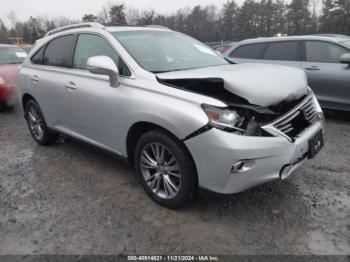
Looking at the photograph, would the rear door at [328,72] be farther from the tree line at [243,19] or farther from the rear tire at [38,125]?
the tree line at [243,19]

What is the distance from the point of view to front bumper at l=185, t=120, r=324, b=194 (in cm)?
225

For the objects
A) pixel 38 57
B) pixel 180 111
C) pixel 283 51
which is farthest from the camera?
pixel 283 51

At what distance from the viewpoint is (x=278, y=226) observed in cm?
257

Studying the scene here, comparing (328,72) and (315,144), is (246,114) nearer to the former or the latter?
(315,144)

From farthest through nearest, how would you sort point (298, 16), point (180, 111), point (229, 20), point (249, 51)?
point (229, 20) < point (298, 16) < point (249, 51) < point (180, 111)

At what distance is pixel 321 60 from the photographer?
548cm

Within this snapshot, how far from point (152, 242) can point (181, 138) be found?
89 cm

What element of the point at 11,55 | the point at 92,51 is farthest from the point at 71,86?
the point at 11,55

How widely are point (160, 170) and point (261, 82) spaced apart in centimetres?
122

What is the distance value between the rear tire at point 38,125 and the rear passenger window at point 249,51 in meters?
4.19

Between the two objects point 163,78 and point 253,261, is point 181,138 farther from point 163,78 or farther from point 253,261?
point 253,261

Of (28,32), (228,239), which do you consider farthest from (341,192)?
(28,32)

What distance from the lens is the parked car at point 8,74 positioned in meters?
6.76

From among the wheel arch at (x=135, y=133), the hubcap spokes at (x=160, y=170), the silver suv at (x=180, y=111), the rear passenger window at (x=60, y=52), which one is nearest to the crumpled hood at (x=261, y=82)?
the silver suv at (x=180, y=111)
